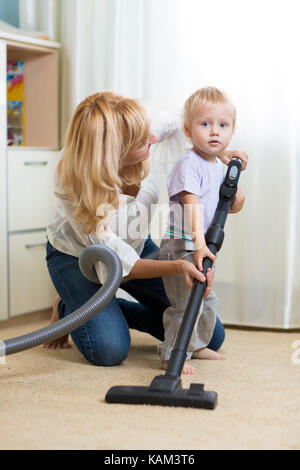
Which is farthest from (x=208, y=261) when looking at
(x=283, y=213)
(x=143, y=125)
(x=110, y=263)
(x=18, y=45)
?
(x=18, y=45)

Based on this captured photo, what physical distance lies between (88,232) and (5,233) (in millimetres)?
574

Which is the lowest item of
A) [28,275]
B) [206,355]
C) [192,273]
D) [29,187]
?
[206,355]

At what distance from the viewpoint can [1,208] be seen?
183 cm

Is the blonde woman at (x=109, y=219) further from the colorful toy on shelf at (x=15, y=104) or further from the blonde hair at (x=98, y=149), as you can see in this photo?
the colorful toy on shelf at (x=15, y=104)

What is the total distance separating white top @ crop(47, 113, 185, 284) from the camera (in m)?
1.35

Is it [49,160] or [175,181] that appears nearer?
[175,181]

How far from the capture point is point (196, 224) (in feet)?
4.44

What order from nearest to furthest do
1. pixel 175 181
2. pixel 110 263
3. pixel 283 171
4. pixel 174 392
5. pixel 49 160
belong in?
pixel 174 392
pixel 110 263
pixel 175 181
pixel 283 171
pixel 49 160

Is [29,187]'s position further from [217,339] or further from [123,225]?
[217,339]

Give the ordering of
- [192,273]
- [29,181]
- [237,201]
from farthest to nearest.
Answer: [29,181], [237,201], [192,273]

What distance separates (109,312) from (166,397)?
412 millimetres

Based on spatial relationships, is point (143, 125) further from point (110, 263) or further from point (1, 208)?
point (1, 208)

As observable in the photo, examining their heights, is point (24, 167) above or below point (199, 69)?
below

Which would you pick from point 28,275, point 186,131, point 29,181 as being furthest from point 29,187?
point 186,131
